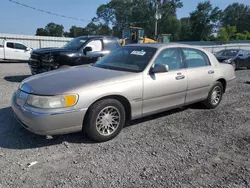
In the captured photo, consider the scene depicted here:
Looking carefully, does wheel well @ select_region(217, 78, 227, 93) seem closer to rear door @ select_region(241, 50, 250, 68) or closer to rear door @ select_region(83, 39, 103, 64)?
rear door @ select_region(83, 39, 103, 64)

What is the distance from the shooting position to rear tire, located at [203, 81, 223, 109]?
5343 mm

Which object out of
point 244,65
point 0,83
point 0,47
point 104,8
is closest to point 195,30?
point 104,8

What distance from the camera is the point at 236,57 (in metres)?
13.5

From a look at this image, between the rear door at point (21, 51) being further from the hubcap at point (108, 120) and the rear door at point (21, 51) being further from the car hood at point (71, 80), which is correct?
the hubcap at point (108, 120)

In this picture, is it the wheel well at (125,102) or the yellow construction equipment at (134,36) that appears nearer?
the wheel well at (125,102)

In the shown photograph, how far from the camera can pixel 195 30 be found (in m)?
69.8

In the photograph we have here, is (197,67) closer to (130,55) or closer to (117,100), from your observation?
(130,55)

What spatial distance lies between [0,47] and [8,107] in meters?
11.8

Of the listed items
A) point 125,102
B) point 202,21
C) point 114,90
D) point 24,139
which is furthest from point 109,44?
point 202,21

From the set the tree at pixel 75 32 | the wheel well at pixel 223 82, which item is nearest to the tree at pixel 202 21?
the tree at pixel 75 32

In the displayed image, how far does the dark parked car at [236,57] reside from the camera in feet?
43.5

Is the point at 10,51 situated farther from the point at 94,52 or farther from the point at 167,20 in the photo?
the point at 167,20

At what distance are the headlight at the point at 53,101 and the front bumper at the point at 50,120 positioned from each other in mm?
86

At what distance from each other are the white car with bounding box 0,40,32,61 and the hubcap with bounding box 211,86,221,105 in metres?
13.8
